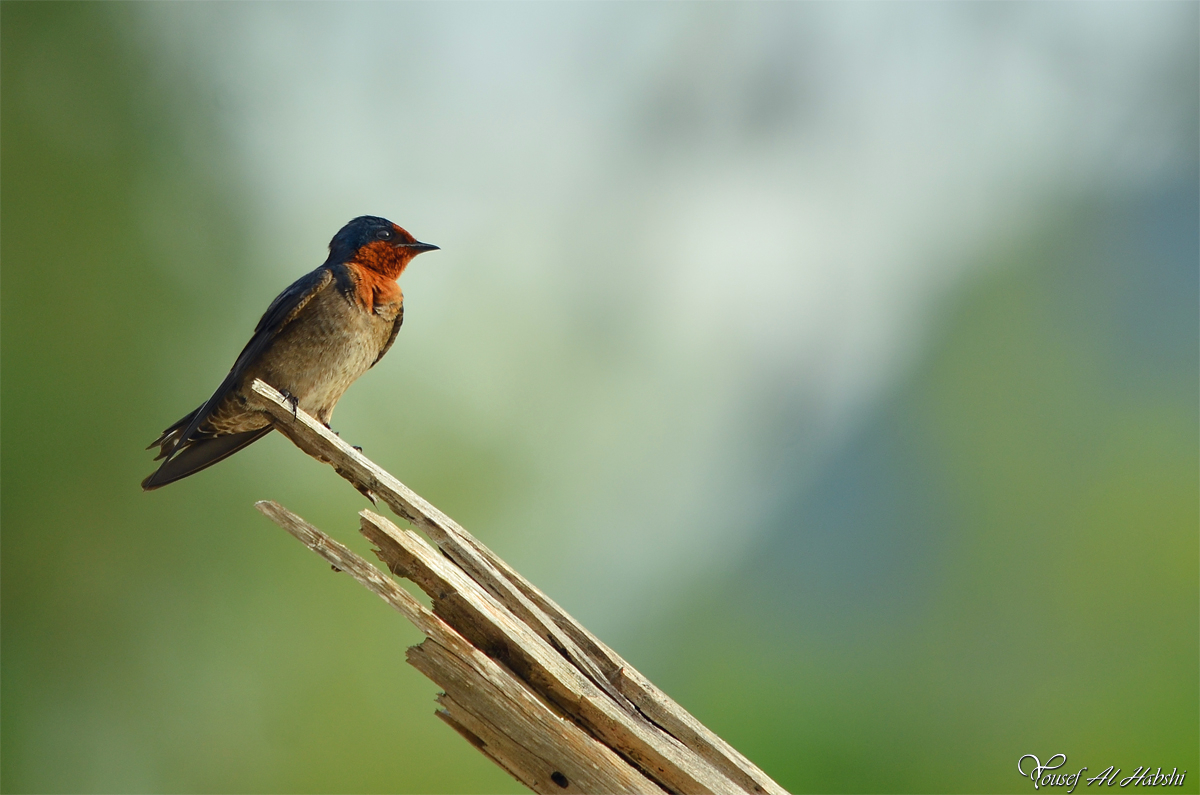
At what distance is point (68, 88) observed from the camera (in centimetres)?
581

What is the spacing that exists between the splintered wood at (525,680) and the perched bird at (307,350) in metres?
1.38

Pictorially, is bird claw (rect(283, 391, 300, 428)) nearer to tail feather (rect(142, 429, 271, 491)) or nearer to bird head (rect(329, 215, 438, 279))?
tail feather (rect(142, 429, 271, 491))

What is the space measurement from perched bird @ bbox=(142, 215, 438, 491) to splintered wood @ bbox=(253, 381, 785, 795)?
1.38m

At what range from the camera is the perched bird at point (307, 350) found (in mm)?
3451

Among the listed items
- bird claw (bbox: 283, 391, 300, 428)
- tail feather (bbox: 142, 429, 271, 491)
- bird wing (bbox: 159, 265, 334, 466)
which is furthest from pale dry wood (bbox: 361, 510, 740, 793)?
tail feather (bbox: 142, 429, 271, 491)

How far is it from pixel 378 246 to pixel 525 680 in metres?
2.33

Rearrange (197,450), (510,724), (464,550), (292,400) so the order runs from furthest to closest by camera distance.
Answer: (197,450)
(292,400)
(464,550)
(510,724)

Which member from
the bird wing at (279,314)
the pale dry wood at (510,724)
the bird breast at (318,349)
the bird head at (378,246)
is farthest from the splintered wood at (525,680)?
the bird head at (378,246)

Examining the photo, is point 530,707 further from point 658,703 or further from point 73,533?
point 73,533

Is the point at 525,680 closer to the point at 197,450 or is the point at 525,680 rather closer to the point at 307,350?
the point at 307,350

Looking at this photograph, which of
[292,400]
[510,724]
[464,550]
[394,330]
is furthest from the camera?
[394,330]

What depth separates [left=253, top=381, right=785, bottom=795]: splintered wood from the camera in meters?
1.92

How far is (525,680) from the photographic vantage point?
2.01 metres

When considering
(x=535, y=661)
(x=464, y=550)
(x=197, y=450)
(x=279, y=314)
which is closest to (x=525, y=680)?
(x=535, y=661)
